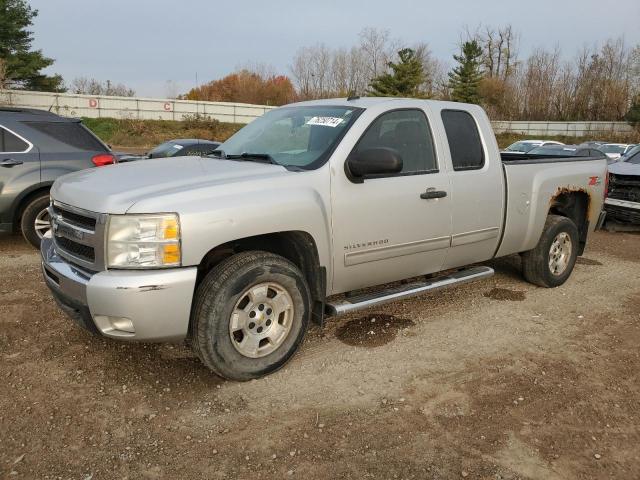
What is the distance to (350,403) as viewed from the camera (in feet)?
10.7

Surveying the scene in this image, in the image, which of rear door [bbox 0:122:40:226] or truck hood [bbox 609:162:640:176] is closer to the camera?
rear door [bbox 0:122:40:226]

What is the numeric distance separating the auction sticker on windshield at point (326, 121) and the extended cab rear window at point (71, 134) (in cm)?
395

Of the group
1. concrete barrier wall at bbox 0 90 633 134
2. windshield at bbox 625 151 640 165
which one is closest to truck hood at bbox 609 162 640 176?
windshield at bbox 625 151 640 165

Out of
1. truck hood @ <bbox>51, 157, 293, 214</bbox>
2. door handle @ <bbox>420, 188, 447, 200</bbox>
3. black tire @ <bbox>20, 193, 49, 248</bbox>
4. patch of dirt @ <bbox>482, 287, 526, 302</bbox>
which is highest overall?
truck hood @ <bbox>51, 157, 293, 214</bbox>

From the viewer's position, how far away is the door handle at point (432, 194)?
4.13 metres

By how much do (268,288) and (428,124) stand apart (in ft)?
6.46

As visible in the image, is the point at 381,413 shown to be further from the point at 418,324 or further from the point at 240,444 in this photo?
the point at 418,324

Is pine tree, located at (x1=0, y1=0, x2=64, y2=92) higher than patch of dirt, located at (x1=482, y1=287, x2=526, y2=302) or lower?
higher

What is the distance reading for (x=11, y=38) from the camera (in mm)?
42125

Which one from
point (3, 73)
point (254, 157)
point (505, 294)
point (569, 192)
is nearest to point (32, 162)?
point (254, 157)

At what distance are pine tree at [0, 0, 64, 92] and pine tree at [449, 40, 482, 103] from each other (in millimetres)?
38624

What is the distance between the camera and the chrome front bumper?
9.69 ft

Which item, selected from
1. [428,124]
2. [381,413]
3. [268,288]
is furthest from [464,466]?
[428,124]

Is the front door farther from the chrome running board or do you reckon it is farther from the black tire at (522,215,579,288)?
the black tire at (522,215,579,288)
